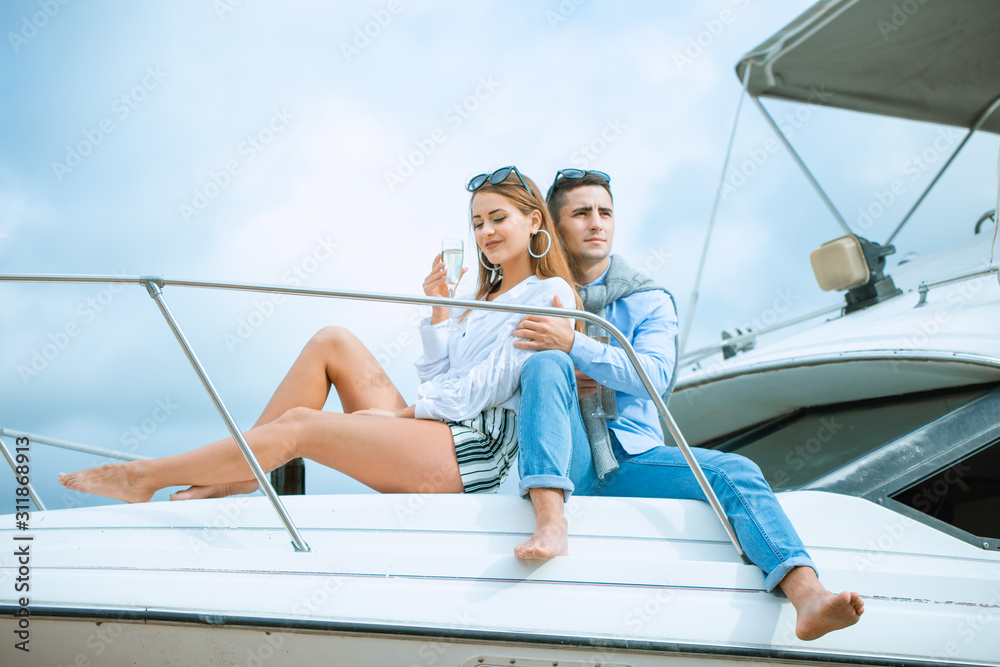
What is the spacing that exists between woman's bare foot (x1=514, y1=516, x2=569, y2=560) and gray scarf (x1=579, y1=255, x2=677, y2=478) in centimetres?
38

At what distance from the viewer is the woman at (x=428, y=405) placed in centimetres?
192

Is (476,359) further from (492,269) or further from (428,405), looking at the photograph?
(492,269)

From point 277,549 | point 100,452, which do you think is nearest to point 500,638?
point 277,549

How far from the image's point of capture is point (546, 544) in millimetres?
1637

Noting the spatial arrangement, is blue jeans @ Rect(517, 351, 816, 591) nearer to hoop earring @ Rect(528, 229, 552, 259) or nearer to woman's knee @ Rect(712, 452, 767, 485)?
woman's knee @ Rect(712, 452, 767, 485)

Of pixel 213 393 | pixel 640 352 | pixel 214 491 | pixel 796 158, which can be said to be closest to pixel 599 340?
pixel 640 352

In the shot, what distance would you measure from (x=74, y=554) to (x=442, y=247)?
1198mm

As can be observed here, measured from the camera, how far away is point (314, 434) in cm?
192

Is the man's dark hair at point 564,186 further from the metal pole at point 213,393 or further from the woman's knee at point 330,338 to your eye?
the metal pole at point 213,393

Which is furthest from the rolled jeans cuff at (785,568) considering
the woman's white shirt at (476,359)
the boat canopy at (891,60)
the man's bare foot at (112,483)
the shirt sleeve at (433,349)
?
the boat canopy at (891,60)

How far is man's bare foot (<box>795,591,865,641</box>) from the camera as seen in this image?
150cm

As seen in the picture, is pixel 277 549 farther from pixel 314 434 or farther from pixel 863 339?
pixel 863 339

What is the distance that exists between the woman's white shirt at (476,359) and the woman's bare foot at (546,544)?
42cm

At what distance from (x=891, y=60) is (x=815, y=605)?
3.54 metres
